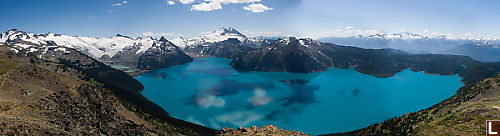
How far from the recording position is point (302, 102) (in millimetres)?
124312

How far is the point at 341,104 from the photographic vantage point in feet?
395

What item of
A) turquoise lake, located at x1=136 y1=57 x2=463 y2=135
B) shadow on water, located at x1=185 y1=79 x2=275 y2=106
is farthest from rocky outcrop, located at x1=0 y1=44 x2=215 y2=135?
shadow on water, located at x1=185 y1=79 x2=275 y2=106

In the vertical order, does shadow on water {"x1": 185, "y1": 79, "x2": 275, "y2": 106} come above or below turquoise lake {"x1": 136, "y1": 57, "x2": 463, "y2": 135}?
above

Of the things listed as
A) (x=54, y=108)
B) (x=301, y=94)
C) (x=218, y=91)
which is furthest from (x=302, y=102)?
(x=54, y=108)

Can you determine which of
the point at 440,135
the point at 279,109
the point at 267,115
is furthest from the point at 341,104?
the point at 440,135

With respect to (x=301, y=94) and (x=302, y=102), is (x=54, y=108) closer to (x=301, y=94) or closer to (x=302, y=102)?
(x=302, y=102)

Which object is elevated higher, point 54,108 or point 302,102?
point 54,108

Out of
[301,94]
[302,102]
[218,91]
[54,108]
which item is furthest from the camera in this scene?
[218,91]

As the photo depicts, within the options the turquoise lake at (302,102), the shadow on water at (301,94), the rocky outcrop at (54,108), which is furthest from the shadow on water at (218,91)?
the rocky outcrop at (54,108)

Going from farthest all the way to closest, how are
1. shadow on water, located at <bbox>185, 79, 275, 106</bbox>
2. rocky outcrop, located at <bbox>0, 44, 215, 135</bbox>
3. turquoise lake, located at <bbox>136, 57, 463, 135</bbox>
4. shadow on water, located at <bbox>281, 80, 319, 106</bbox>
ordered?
shadow on water, located at <bbox>185, 79, 275, 106</bbox> → shadow on water, located at <bbox>281, 80, 319, 106</bbox> → turquoise lake, located at <bbox>136, 57, 463, 135</bbox> → rocky outcrop, located at <bbox>0, 44, 215, 135</bbox>

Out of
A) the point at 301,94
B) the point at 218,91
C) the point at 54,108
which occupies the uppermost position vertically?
the point at 54,108

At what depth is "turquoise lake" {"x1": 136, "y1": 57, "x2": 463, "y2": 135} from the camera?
316 feet

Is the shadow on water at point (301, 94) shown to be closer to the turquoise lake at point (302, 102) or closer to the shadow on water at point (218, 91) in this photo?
the turquoise lake at point (302, 102)

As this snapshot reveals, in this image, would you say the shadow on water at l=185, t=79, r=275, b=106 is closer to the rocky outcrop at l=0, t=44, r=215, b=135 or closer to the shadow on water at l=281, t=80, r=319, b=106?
the shadow on water at l=281, t=80, r=319, b=106
